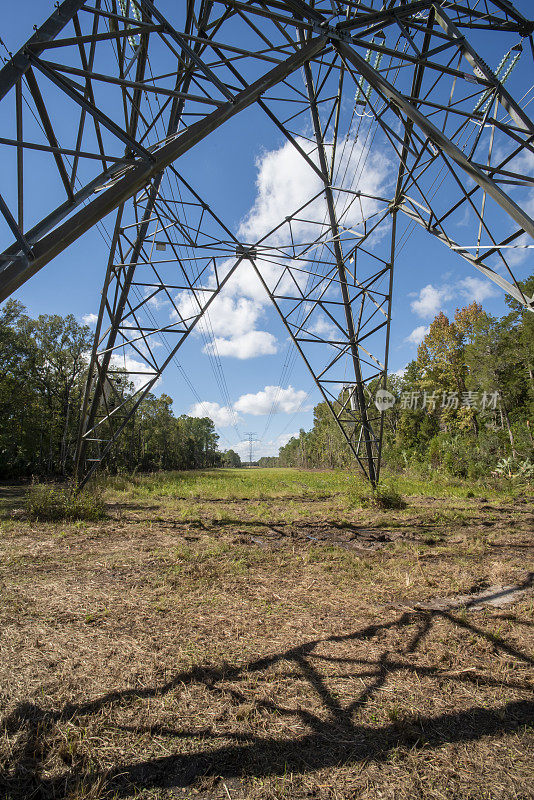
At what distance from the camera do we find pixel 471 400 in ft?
99.7

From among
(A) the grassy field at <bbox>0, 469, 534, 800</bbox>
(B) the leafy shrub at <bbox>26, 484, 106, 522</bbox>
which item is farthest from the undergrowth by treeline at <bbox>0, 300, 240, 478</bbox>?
(A) the grassy field at <bbox>0, 469, 534, 800</bbox>

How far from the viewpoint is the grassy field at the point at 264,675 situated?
2.04 metres

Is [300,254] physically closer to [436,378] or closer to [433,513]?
[433,513]

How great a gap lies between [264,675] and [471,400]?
1283 inches

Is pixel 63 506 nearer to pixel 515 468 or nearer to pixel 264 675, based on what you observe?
pixel 264 675

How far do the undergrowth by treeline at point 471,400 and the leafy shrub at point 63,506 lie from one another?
12116 mm

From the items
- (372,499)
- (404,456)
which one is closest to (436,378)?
(404,456)

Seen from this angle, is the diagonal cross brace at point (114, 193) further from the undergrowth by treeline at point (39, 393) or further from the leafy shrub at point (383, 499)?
the undergrowth by treeline at point (39, 393)

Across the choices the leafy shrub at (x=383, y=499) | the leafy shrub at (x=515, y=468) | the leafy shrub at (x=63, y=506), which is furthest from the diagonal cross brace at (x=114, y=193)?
the leafy shrub at (x=515, y=468)

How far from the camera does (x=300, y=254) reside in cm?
1082

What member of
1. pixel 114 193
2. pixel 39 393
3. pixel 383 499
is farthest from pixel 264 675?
pixel 39 393

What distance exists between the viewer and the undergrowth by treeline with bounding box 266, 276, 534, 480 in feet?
74.3

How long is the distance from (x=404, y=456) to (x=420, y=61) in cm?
3236

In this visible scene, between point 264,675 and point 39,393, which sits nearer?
point 264,675
